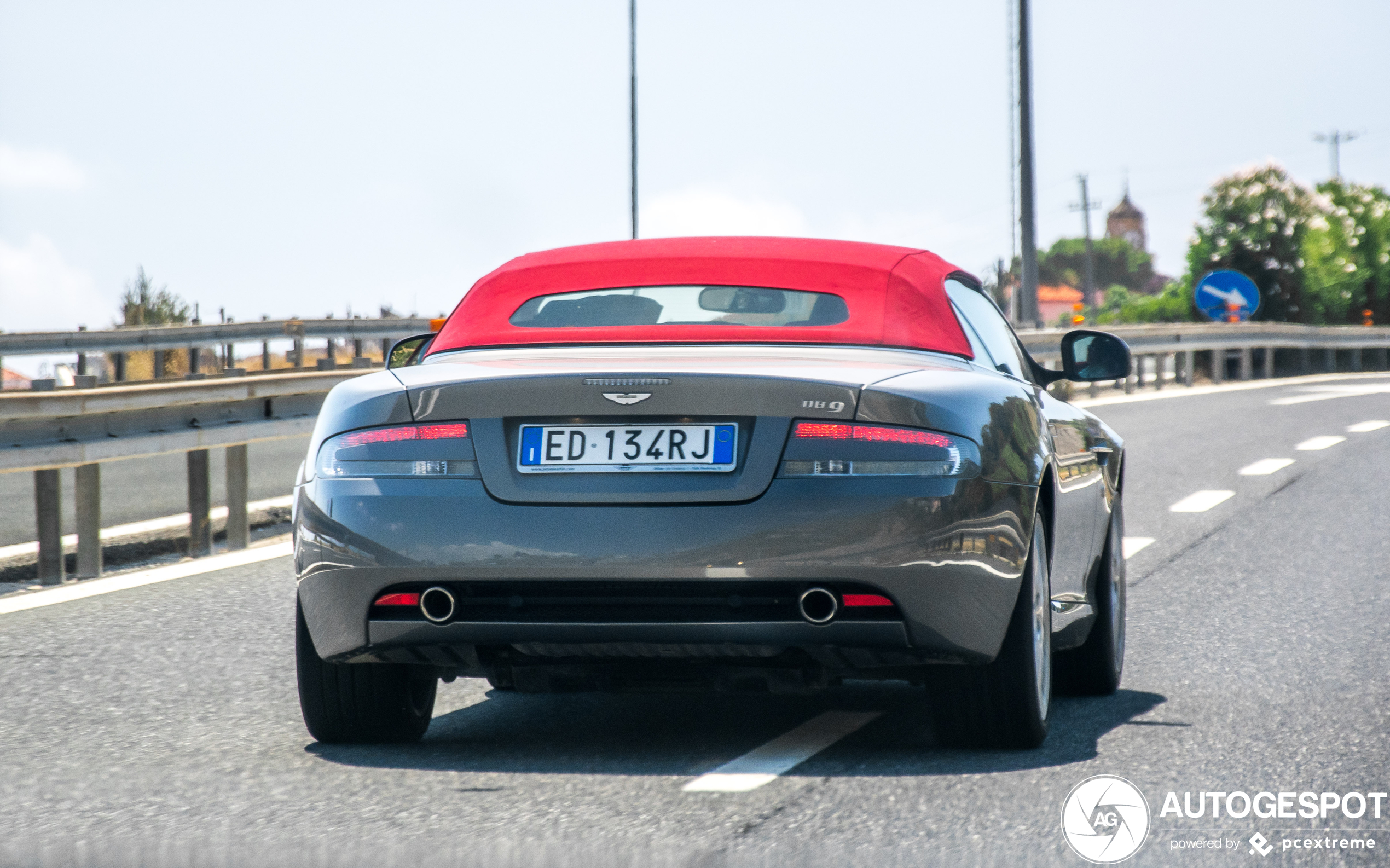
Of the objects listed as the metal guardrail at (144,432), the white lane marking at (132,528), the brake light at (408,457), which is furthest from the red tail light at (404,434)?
the white lane marking at (132,528)

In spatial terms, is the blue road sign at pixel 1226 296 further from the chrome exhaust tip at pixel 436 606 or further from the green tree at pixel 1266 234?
the chrome exhaust tip at pixel 436 606

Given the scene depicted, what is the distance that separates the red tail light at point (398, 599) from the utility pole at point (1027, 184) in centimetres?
2447

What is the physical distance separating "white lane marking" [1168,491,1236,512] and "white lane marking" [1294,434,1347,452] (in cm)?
372

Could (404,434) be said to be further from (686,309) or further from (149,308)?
(149,308)

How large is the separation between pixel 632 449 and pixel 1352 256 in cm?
8001

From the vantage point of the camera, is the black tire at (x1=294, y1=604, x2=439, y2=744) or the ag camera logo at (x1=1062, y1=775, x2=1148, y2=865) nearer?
the ag camera logo at (x1=1062, y1=775, x2=1148, y2=865)

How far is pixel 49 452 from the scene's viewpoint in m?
8.86

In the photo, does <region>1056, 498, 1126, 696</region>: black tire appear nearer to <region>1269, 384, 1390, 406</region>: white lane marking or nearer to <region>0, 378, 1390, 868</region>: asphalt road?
<region>0, 378, 1390, 868</region>: asphalt road

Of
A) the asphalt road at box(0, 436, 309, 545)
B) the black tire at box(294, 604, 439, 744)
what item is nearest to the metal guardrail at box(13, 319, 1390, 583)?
the asphalt road at box(0, 436, 309, 545)

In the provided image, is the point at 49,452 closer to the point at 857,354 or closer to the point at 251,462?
the point at 857,354

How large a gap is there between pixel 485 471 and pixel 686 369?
1.77 feet

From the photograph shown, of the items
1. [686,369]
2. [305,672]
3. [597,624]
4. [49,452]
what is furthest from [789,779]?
[49,452]

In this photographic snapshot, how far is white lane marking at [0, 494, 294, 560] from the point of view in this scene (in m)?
9.43

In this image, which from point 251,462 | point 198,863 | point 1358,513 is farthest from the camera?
point 251,462
